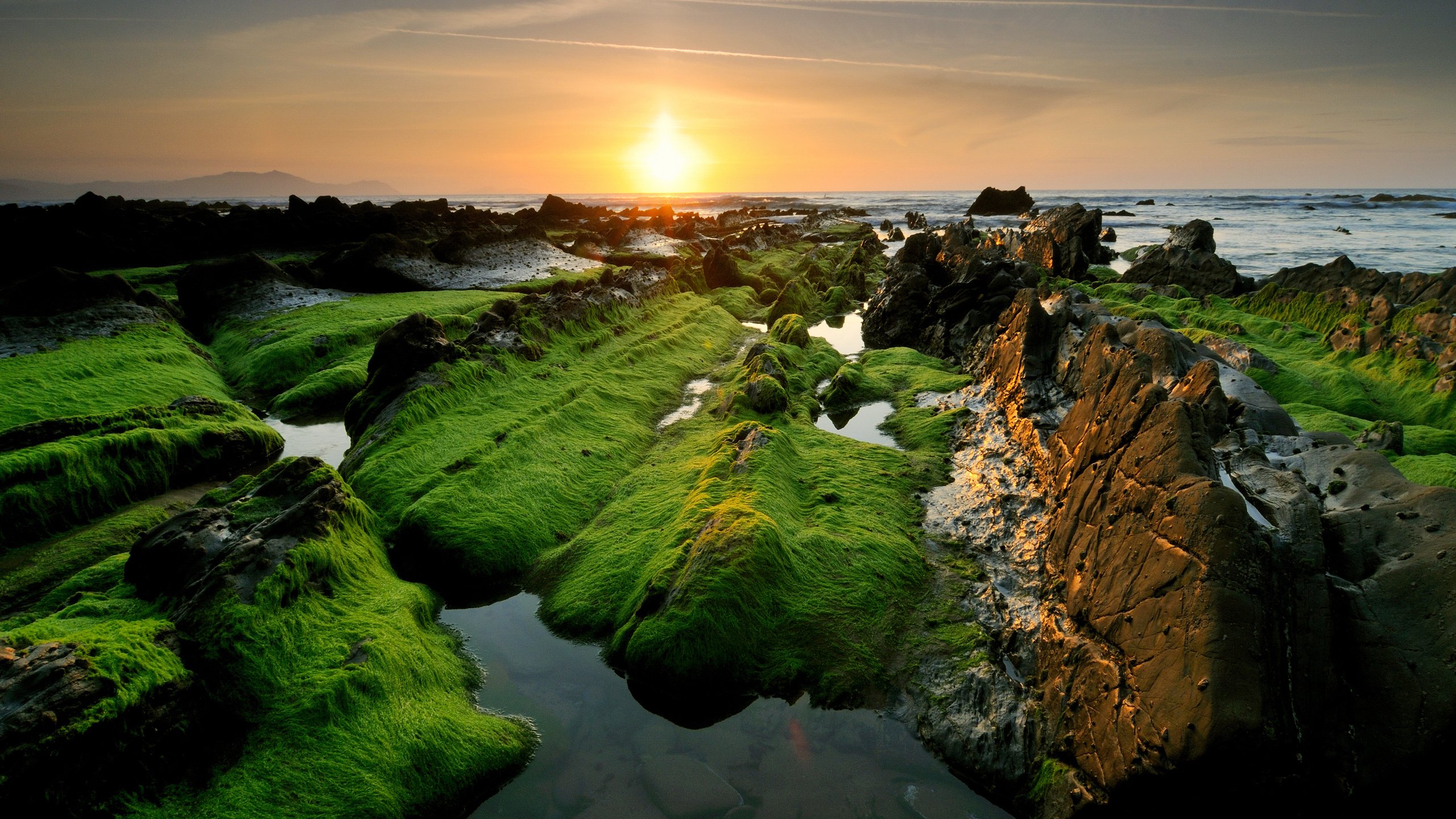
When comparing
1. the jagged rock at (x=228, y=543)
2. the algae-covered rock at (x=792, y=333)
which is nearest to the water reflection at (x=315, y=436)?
the jagged rock at (x=228, y=543)

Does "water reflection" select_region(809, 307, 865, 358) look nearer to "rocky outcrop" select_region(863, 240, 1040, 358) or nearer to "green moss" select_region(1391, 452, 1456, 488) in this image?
"rocky outcrop" select_region(863, 240, 1040, 358)

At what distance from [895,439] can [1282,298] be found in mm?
18130

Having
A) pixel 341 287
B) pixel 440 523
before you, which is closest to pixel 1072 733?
pixel 440 523

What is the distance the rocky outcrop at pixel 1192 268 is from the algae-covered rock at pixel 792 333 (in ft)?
55.0

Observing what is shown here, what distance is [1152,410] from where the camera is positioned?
6.89 m

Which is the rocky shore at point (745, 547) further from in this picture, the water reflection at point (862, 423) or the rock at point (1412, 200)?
the rock at point (1412, 200)

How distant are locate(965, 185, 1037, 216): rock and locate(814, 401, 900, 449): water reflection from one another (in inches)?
3816

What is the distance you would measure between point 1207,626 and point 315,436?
16.5 m

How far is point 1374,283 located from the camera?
1950 cm

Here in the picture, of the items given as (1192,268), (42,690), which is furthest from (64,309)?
(1192,268)

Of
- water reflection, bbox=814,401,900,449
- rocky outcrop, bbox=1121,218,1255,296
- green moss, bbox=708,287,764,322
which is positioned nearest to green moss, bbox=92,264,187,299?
green moss, bbox=708,287,764,322

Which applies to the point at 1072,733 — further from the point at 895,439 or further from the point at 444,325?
the point at 444,325

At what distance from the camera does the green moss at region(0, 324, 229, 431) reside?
522 inches

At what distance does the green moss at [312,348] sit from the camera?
16.4m
